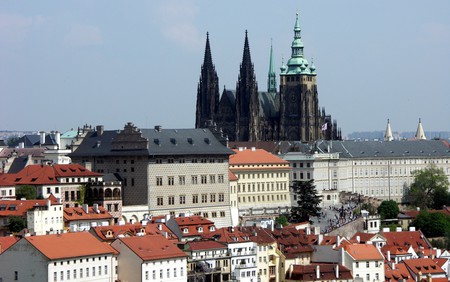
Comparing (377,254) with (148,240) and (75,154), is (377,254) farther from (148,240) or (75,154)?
(75,154)

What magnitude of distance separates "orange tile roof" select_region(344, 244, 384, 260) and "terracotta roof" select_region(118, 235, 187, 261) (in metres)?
15.9

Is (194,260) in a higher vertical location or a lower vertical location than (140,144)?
lower

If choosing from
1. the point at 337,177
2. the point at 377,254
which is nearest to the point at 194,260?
the point at 377,254

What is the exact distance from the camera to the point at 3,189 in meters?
124

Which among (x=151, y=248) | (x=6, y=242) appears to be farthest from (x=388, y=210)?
(x=6, y=242)

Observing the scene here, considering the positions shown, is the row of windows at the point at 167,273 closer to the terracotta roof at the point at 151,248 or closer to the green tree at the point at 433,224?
the terracotta roof at the point at 151,248

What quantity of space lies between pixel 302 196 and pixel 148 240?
50.6 meters

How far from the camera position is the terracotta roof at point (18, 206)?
112562 mm

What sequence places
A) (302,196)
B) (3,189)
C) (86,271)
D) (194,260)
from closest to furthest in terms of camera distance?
1. (86,271)
2. (194,260)
3. (3,189)
4. (302,196)

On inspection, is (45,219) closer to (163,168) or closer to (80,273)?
(80,273)

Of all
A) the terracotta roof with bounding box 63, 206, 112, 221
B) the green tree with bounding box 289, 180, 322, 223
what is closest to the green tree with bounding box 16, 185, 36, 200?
the terracotta roof with bounding box 63, 206, 112, 221

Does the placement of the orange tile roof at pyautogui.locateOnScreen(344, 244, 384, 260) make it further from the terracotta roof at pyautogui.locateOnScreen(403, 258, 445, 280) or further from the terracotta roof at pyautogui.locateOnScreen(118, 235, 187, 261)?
the terracotta roof at pyautogui.locateOnScreen(118, 235, 187, 261)

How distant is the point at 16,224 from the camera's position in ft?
363

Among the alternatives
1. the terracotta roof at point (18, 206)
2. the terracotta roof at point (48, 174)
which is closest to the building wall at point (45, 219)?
the terracotta roof at point (18, 206)
